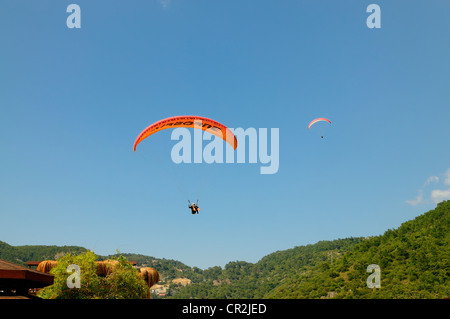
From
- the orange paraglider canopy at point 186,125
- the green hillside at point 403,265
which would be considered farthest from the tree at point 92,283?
the green hillside at point 403,265

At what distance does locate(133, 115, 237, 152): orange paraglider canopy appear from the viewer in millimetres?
28094

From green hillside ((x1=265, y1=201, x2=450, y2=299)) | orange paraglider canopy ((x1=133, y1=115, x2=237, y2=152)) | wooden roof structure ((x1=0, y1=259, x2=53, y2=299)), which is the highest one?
orange paraglider canopy ((x1=133, y1=115, x2=237, y2=152))

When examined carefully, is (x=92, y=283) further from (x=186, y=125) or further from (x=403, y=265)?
(x=403, y=265)

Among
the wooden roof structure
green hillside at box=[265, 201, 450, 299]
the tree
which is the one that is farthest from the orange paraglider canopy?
green hillside at box=[265, 201, 450, 299]

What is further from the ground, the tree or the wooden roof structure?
the wooden roof structure

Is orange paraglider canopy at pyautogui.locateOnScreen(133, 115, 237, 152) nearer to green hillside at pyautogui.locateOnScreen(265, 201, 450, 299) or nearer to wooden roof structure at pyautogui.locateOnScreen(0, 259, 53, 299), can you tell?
wooden roof structure at pyautogui.locateOnScreen(0, 259, 53, 299)

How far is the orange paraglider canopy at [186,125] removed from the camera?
28.1m

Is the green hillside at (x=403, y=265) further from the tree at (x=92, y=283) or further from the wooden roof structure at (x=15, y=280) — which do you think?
the wooden roof structure at (x=15, y=280)

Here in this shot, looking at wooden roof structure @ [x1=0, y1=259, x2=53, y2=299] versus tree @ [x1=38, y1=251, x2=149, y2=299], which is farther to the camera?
tree @ [x1=38, y1=251, x2=149, y2=299]

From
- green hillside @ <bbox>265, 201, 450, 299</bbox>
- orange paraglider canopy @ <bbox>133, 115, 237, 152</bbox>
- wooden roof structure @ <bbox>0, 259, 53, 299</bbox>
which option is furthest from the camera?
green hillside @ <bbox>265, 201, 450, 299</bbox>

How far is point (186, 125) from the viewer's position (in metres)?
29.2
